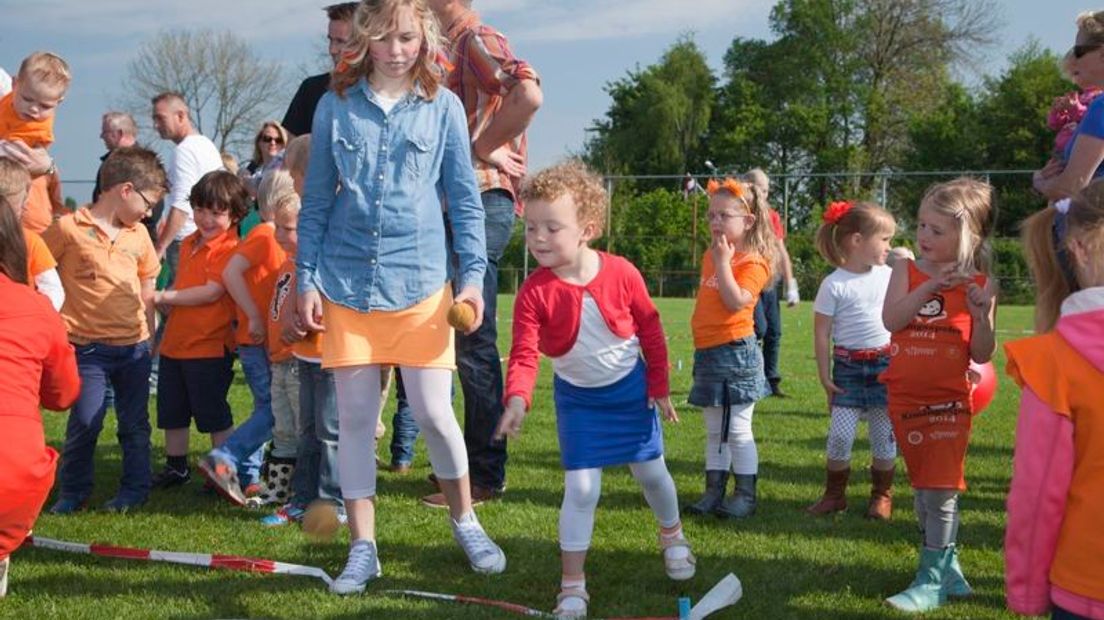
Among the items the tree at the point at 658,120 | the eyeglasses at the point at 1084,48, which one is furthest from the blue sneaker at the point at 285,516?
the tree at the point at 658,120

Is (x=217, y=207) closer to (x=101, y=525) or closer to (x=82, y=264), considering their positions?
(x=82, y=264)

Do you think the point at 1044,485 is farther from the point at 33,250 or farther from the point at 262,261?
the point at 262,261

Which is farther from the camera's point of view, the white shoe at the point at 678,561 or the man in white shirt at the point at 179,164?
the man in white shirt at the point at 179,164

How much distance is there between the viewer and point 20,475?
345 centimetres

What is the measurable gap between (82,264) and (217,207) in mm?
822

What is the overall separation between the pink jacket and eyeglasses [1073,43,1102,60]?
7.99 ft

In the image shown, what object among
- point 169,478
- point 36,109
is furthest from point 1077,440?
point 36,109

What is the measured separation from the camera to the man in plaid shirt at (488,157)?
511 centimetres

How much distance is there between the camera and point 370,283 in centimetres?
403

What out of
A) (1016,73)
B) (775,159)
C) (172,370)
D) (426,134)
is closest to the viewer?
(426,134)

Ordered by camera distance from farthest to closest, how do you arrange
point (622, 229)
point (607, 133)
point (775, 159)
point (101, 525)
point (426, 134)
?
point (607, 133) → point (775, 159) → point (622, 229) → point (101, 525) → point (426, 134)

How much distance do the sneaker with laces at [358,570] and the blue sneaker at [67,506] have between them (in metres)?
1.96

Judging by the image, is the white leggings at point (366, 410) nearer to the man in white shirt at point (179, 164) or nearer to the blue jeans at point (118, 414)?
the blue jeans at point (118, 414)

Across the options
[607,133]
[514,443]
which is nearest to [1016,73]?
[607,133]
